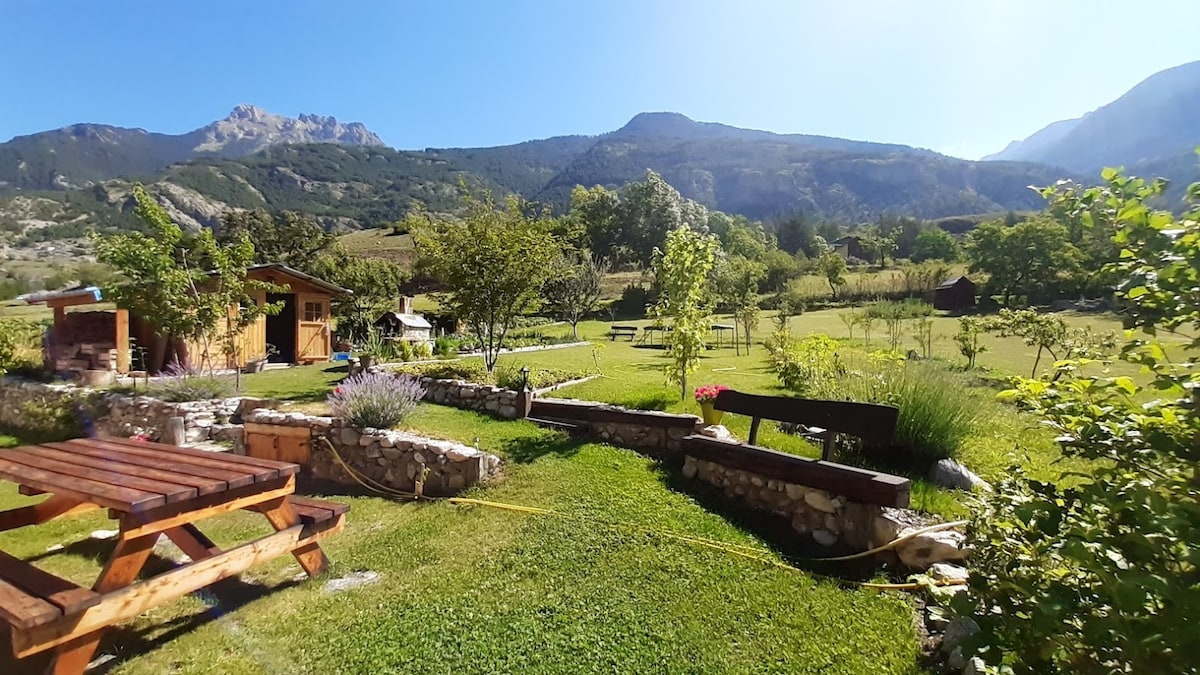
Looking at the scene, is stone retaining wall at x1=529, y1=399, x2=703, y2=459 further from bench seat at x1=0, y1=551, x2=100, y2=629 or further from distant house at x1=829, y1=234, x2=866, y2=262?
distant house at x1=829, y1=234, x2=866, y2=262

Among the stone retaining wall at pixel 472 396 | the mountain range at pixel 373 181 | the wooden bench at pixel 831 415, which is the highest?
the mountain range at pixel 373 181

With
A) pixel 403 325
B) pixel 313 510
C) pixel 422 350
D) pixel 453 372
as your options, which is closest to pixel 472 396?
pixel 453 372

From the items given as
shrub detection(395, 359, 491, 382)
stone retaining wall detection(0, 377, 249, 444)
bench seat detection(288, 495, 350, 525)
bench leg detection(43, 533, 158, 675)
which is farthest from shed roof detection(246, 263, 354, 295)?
bench leg detection(43, 533, 158, 675)

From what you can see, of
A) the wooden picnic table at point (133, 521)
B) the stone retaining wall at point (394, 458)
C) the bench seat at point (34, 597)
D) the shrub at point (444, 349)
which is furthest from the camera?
the shrub at point (444, 349)

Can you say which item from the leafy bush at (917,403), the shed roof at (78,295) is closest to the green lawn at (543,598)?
the leafy bush at (917,403)

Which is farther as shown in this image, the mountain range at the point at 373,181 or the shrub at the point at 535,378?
the mountain range at the point at 373,181

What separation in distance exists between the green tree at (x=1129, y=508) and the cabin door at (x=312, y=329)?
19.7m

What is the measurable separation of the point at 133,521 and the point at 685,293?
6478 millimetres

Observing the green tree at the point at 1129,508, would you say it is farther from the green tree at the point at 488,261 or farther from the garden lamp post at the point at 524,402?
the green tree at the point at 488,261

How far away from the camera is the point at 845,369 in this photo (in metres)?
7.08

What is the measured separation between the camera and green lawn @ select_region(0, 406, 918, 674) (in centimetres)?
311

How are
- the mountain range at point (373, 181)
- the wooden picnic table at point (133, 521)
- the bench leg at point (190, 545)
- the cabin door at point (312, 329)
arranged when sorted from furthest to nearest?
1. the mountain range at point (373, 181)
2. the cabin door at point (312, 329)
3. the bench leg at point (190, 545)
4. the wooden picnic table at point (133, 521)

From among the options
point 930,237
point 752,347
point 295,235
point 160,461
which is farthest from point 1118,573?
point 930,237

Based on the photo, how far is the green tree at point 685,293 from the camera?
809 cm
